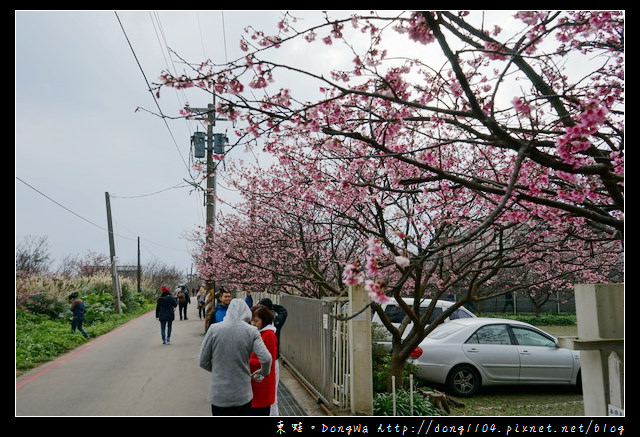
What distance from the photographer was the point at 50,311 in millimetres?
19453

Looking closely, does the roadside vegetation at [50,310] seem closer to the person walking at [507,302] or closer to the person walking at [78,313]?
the person walking at [78,313]

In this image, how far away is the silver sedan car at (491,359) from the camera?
854 cm

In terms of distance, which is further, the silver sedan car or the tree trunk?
the silver sedan car

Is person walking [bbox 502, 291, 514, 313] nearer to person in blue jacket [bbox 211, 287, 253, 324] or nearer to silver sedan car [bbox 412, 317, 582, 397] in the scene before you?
silver sedan car [bbox 412, 317, 582, 397]

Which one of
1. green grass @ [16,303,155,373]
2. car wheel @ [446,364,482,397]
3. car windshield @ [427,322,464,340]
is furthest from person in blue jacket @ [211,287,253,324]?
green grass @ [16,303,155,373]

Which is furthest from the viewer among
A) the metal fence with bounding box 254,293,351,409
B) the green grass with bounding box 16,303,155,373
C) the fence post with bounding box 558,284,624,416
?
the green grass with bounding box 16,303,155,373

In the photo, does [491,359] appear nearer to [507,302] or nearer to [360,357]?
[360,357]

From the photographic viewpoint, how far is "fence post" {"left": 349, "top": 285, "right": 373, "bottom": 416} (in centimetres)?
640

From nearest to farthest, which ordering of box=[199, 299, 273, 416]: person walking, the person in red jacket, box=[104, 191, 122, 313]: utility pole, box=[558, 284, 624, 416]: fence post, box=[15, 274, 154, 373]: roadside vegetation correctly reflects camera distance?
1. box=[558, 284, 624, 416]: fence post
2. box=[199, 299, 273, 416]: person walking
3. the person in red jacket
4. box=[15, 274, 154, 373]: roadside vegetation
5. box=[104, 191, 122, 313]: utility pole

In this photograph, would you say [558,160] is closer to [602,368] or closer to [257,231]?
[602,368]

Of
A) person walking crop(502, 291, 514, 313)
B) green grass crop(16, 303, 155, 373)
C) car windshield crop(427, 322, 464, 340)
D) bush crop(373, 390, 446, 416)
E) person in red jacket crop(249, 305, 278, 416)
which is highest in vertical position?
person in red jacket crop(249, 305, 278, 416)

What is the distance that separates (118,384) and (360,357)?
15.6 ft
